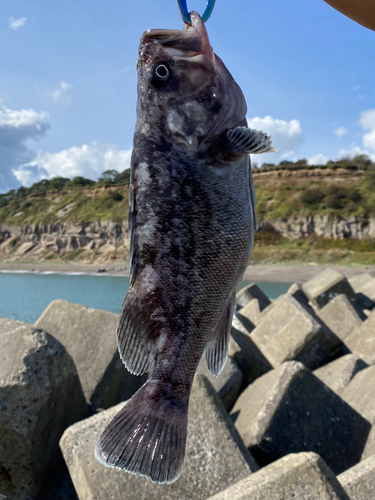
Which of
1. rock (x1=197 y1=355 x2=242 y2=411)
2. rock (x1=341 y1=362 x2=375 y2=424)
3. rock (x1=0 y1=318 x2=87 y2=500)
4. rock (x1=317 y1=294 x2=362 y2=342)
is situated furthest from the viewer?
rock (x1=317 y1=294 x2=362 y2=342)

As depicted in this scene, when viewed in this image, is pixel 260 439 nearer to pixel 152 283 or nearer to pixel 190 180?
pixel 152 283

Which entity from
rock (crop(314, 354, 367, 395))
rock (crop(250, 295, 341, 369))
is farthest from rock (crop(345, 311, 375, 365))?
rock (crop(314, 354, 367, 395))

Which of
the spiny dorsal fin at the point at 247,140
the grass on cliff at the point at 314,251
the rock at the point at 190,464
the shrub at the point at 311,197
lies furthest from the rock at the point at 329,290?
the shrub at the point at 311,197

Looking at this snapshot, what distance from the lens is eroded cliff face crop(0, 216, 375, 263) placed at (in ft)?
118

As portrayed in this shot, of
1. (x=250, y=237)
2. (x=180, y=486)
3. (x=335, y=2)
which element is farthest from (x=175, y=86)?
(x=180, y=486)

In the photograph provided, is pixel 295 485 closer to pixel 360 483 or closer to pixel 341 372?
pixel 360 483

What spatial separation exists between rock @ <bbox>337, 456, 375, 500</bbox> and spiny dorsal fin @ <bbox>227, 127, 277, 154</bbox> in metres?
1.91

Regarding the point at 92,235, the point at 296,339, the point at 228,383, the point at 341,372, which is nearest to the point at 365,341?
the point at 296,339

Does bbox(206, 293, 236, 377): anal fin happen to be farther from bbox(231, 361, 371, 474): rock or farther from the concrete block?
the concrete block

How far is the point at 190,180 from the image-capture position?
124 centimetres

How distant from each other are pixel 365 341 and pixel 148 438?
5.07m

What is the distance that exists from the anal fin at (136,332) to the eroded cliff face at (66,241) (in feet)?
127

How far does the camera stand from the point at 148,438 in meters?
1.16

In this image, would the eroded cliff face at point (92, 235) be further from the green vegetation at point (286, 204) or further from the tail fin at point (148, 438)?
the tail fin at point (148, 438)
